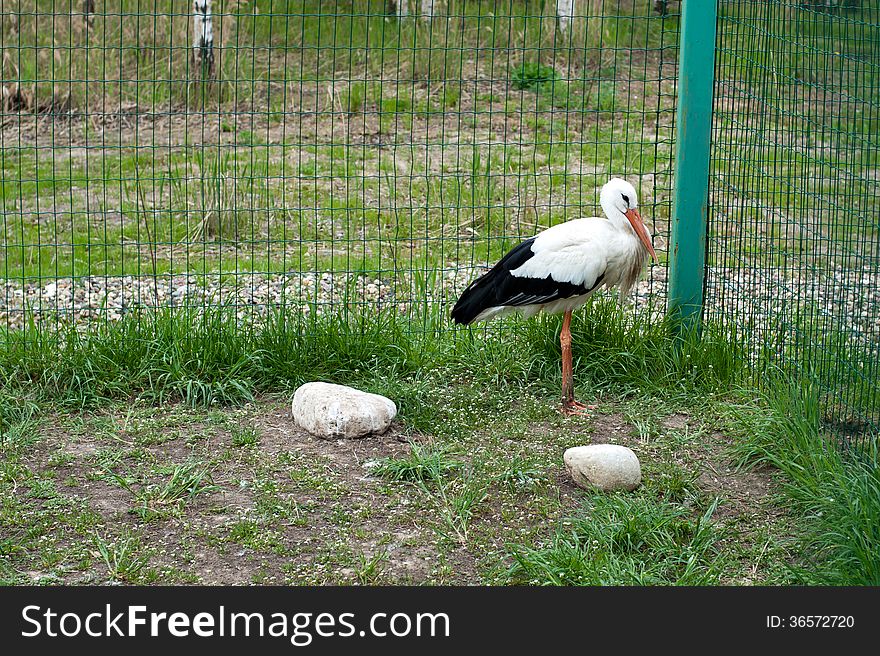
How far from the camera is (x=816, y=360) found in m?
4.84

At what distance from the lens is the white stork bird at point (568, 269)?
534 centimetres

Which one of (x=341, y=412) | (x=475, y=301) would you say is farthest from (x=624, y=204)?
(x=341, y=412)

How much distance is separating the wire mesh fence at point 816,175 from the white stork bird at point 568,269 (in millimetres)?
618

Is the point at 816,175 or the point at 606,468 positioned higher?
the point at 816,175

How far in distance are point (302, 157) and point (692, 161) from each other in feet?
16.5

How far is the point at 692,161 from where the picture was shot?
5.86 meters

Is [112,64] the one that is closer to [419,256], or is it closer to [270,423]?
[419,256]

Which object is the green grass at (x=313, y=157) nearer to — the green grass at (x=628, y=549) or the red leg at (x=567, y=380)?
the red leg at (x=567, y=380)

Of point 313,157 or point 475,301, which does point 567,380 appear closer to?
point 475,301

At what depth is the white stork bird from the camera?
534cm

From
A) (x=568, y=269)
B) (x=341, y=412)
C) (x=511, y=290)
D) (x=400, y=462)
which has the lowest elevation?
(x=400, y=462)

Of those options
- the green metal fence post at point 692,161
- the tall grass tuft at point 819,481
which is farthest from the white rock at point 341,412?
the green metal fence post at point 692,161

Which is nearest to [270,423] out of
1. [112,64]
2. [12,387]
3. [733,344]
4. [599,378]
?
[12,387]

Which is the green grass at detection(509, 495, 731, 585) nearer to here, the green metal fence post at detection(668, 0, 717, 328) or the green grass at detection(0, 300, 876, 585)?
the green grass at detection(0, 300, 876, 585)
